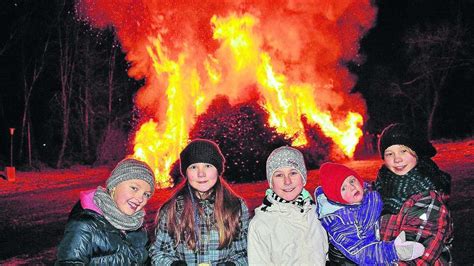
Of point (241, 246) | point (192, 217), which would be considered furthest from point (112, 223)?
point (241, 246)

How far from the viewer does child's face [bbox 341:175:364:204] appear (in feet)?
11.0

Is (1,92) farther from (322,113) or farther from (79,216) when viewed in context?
(79,216)

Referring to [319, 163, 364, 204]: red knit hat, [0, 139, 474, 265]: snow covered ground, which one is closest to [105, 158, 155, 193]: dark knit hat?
[319, 163, 364, 204]: red knit hat

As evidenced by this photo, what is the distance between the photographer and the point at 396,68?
37.7 m

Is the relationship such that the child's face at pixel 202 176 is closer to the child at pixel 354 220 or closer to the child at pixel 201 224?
the child at pixel 201 224

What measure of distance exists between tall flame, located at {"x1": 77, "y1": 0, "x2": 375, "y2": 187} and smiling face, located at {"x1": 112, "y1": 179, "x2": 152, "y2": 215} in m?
10.8

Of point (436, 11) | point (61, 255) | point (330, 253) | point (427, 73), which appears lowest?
point (330, 253)

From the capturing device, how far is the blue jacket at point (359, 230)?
10.0 ft

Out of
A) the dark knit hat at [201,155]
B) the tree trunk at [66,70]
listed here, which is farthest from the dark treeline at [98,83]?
the dark knit hat at [201,155]

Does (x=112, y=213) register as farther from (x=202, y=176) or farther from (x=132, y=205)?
(x=202, y=176)

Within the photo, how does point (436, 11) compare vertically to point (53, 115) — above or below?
above

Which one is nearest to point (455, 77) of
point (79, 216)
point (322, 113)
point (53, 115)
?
point (322, 113)

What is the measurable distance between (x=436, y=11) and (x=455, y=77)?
6151 millimetres

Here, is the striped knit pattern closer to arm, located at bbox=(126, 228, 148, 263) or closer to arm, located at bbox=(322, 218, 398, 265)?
arm, located at bbox=(322, 218, 398, 265)
